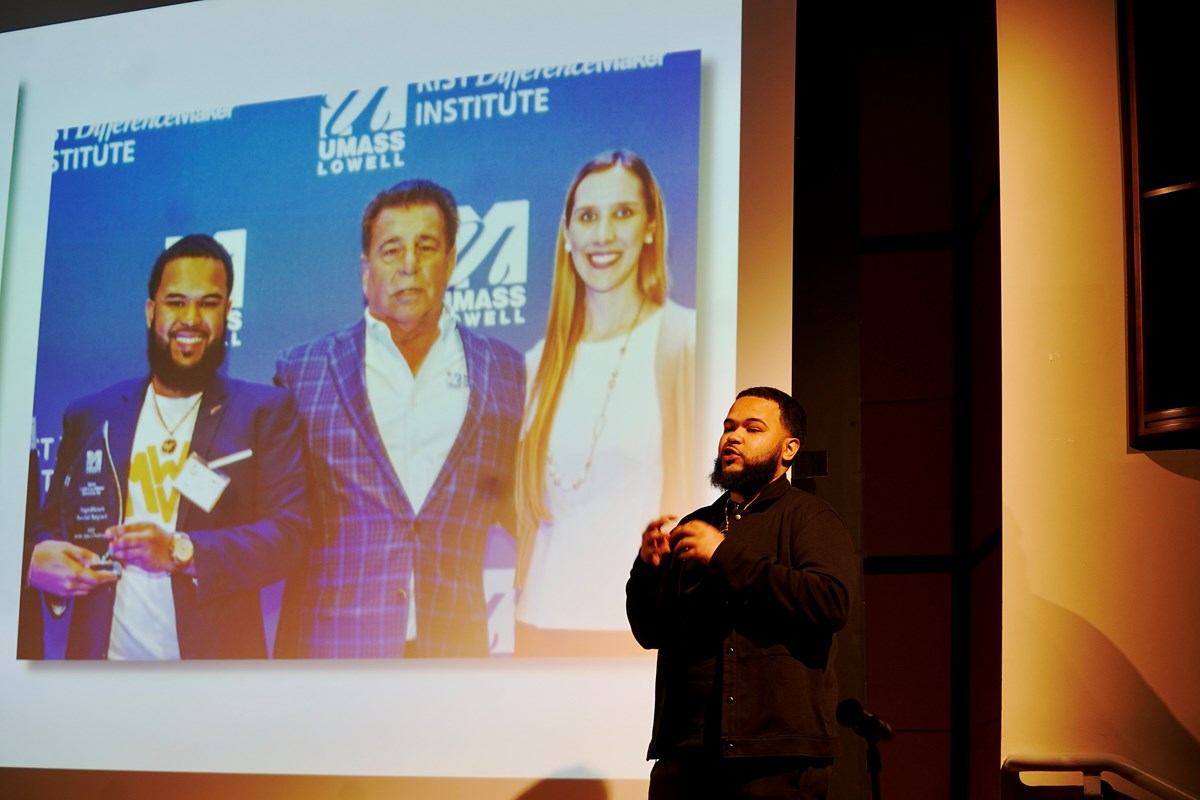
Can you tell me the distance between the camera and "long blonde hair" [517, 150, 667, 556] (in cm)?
345

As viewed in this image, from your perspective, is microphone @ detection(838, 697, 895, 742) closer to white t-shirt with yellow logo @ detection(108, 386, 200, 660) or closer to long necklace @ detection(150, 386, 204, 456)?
white t-shirt with yellow logo @ detection(108, 386, 200, 660)

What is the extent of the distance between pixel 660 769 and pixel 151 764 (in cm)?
160

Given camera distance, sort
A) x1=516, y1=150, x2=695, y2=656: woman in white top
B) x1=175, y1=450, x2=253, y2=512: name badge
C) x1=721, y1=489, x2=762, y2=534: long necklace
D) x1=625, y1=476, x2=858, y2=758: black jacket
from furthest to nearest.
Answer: x1=175, y1=450, x2=253, y2=512: name badge < x1=516, y1=150, x2=695, y2=656: woman in white top < x1=721, y1=489, x2=762, y2=534: long necklace < x1=625, y1=476, x2=858, y2=758: black jacket

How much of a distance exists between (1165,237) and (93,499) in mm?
2854

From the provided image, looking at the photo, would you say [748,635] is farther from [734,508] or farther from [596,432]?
[596,432]

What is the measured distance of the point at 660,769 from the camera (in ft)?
8.57

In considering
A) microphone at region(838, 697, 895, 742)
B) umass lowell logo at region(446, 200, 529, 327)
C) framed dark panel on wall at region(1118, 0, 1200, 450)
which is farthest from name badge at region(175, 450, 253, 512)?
framed dark panel on wall at region(1118, 0, 1200, 450)

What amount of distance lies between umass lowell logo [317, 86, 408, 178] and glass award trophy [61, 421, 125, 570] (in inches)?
39.6

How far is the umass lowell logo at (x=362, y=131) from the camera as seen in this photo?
377cm

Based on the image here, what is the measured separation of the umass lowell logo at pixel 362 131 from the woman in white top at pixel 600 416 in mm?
570

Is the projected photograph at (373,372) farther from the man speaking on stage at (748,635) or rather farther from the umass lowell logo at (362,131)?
the man speaking on stage at (748,635)

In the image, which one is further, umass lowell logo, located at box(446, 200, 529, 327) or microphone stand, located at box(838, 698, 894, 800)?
umass lowell logo, located at box(446, 200, 529, 327)

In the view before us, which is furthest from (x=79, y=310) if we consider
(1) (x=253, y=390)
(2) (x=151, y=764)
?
(2) (x=151, y=764)

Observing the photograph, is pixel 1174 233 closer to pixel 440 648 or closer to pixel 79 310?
pixel 440 648
